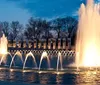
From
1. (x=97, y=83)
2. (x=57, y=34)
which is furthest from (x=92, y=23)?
(x=57, y=34)

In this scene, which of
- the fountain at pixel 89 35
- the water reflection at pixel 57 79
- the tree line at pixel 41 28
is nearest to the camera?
the water reflection at pixel 57 79

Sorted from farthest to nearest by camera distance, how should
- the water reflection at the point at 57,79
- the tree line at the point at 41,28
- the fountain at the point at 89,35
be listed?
1. the tree line at the point at 41,28
2. the fountain at the point at 89,35
3. the water reflection at the point at 57,79

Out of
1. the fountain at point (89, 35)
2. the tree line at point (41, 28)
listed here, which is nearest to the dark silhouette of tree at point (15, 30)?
the tree line at point (41, 28)

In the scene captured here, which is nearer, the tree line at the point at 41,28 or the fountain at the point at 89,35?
the fountain at the point at 89,35

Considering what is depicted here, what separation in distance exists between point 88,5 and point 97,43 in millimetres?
4557

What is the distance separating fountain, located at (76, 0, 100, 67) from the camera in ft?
112

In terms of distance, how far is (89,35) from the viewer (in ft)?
116

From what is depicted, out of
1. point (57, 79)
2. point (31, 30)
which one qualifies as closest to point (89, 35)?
point (57, 79)

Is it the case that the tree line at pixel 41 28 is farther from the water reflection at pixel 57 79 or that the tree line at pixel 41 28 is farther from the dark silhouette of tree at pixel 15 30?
the water reflection at pixel 57 79

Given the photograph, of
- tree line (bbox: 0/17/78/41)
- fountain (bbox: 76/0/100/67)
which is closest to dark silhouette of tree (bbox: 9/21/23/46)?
tree line (bbox: 0/17/78/41)

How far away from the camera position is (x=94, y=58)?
33.8 metres

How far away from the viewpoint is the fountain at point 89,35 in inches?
1342

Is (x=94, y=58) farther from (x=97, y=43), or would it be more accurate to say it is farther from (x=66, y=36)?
(x=66, y=36)

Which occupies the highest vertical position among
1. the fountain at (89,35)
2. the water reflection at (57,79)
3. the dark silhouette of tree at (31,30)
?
the dark silhouette of tree at (31,30)
